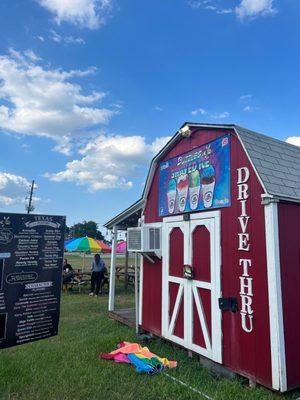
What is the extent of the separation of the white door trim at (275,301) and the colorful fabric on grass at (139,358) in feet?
5.82

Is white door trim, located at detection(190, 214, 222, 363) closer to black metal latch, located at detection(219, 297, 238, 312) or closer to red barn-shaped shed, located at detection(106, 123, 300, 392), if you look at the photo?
red barn-shaped shed, located at detection(106, 123, 300, 392)

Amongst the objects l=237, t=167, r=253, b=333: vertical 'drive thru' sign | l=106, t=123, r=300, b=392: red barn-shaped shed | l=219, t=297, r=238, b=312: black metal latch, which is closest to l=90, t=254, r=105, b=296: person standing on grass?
l=106, t=123, r=300, b=392: red barn-shaped shed

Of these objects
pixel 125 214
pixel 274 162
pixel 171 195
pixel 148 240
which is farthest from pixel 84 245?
pixel 274 162

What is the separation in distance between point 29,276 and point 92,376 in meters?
1.89

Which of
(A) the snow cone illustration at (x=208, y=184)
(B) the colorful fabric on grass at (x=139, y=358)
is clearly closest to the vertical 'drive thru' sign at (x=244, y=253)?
(A) the snow cone illustration at (x=208, y=184)

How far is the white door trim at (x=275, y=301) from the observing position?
13.9ft

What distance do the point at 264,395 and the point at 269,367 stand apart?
343mm

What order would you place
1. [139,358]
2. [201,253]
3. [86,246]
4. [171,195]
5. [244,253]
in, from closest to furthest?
1. [244,253]
2. [139,358]
3. [201,253]
4. [171,195]
5. [86,246]

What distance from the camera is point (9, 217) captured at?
4.29m

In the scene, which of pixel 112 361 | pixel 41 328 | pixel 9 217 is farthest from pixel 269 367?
pixel 9 217

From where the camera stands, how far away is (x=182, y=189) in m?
6.51

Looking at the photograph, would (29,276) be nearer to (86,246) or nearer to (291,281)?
(291,281)

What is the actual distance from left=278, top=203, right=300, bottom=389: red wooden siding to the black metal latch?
0.79 m

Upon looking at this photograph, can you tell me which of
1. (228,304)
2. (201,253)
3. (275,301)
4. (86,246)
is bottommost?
(228,304)
